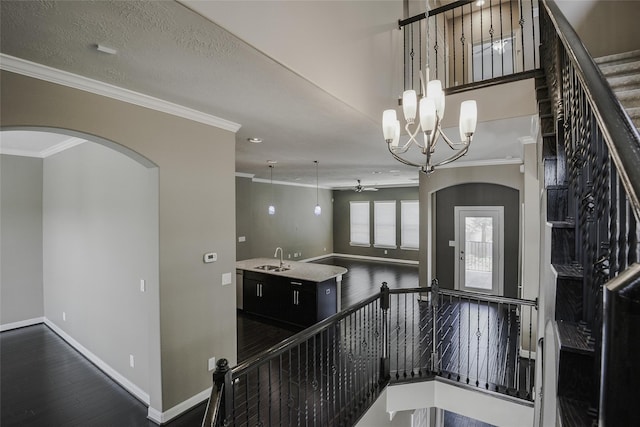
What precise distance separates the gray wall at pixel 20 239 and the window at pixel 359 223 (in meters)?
9.88

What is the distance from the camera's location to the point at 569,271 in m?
1.40

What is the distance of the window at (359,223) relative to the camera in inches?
495

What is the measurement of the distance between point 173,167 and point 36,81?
1122 millimetres

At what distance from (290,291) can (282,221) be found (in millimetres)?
5279

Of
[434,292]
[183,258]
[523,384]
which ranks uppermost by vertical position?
[183,258]

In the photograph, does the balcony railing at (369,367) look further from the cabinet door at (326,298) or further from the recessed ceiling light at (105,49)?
the recessed ceiling light at (105,49)

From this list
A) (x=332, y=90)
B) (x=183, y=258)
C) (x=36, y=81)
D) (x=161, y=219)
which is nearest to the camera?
(x=36, y=81)

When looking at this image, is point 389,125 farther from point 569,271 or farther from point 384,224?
point 384,224

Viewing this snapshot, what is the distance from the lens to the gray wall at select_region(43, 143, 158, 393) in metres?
3.22

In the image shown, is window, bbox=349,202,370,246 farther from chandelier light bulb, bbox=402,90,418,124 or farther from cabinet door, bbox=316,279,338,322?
chandelier light bulb, bbox=402,90,418,124

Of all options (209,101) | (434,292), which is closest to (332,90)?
(209,101)

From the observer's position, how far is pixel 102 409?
10.5ft

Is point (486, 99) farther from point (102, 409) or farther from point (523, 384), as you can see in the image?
point (102, 409)

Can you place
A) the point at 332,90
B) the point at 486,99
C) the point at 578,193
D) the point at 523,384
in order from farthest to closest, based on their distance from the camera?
the point at 523,384 < the point at 486,99 < the point at 332,90 < the point at 578,193
